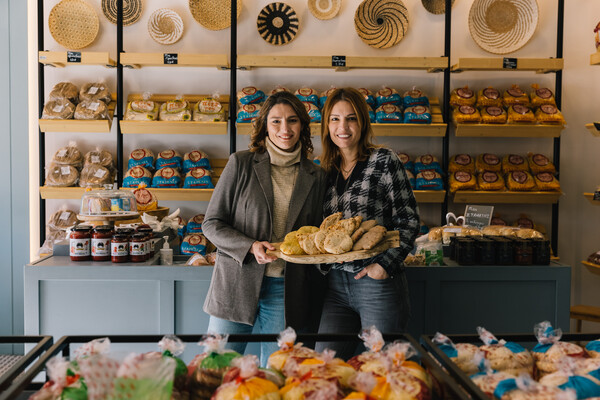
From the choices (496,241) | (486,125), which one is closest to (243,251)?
(496,241)

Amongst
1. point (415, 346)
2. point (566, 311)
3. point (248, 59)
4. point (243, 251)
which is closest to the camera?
point (415, 346)

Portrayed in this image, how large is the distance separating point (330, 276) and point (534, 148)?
3.17m

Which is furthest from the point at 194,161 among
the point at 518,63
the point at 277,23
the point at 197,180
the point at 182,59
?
the point at 518,63

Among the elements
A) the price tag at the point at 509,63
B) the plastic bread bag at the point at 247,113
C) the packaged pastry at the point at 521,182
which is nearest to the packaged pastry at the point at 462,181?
the packaged pastry at the point at 521,182

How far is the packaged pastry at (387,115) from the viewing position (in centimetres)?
424

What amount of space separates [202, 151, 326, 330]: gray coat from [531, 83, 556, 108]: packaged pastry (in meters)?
2.81

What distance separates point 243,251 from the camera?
2.03m

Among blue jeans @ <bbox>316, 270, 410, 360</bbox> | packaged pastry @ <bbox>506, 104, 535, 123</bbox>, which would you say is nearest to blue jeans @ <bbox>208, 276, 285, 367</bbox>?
blue jeans @ <bbox>316, 270, 410, 360</bbox>

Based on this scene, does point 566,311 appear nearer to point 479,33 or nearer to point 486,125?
point 486,125

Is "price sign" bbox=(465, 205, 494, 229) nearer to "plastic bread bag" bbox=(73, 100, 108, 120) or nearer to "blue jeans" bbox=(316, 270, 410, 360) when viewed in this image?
"blue jeans" bbox=(316, 270, 410, 360)

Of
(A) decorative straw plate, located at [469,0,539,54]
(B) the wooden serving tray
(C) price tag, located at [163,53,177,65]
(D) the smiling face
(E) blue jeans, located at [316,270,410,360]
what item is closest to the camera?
(B) the wooden serving tray

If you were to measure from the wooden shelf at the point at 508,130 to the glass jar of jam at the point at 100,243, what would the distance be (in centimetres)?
271

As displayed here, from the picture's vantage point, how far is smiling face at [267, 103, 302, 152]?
2121 mm

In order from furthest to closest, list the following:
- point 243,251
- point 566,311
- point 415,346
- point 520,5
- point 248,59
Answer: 1. point 520,5
2. point 248,59
3. point 566,311
4. point 243,251
5. point 415,346
